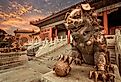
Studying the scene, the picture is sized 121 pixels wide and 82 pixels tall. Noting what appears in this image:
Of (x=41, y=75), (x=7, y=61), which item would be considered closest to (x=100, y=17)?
(x=41, y=75)

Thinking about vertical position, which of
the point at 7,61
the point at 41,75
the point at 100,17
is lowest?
the point at 41,75

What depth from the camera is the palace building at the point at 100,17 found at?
314 inches

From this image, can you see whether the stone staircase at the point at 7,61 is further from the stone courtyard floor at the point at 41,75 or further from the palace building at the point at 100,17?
the palace building at the point at 100,17

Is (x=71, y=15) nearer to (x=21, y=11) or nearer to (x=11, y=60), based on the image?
(x=11, y=60)

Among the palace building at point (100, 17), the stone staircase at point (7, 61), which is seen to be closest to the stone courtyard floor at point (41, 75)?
the stone staircase at point (7, 61)

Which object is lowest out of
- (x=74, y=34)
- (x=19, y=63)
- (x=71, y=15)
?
(x=19, y=63)

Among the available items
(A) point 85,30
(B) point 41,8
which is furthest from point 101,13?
(B) point 41,8

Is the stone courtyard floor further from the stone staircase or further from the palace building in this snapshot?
the palace building

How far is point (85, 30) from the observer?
245cm

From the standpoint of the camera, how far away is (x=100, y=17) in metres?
9.40

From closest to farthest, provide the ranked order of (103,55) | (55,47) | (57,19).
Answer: (103,55), (55,47), (57,19)

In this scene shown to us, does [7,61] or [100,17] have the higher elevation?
[100,17]

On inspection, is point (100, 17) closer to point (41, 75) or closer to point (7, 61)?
point (41, 75)

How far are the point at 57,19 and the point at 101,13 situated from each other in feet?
19.0
